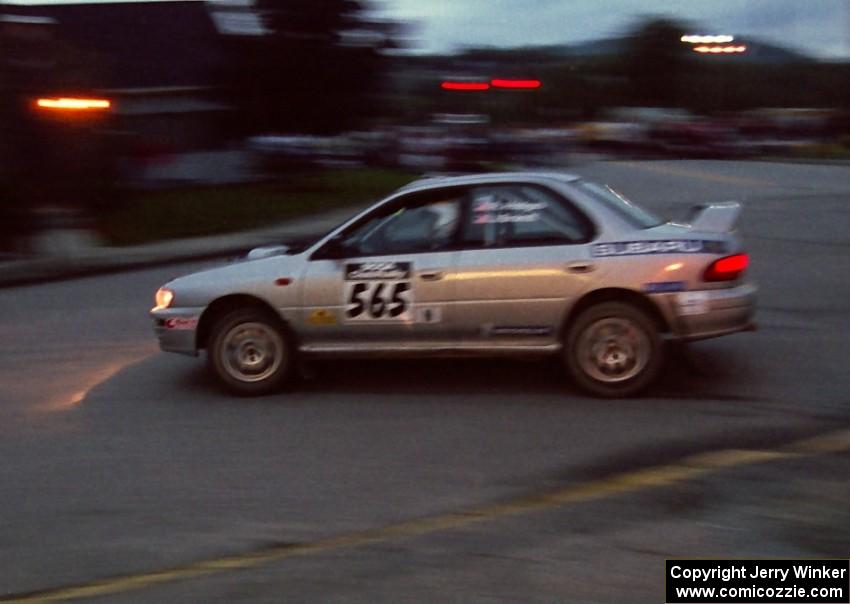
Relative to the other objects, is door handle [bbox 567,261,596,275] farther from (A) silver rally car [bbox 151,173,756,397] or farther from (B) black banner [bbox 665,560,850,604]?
(B) black banner [bbox 665,560,850,604]

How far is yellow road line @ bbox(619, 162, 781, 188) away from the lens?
2807 centimetres

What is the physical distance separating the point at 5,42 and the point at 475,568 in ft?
54.2

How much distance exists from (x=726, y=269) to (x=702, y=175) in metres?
24.8

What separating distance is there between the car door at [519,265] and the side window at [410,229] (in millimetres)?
132

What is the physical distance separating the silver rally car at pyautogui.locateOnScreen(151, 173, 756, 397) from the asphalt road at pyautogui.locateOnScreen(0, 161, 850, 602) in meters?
0.37

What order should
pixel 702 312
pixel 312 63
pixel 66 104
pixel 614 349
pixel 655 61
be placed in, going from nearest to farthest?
pixel 702 312, pixel 614 349, pixel 66 104, pixel 312 63, pixel 655 61

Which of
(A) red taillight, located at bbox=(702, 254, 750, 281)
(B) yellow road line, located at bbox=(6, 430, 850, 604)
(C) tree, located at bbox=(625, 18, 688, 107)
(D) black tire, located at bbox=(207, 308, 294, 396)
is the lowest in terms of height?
(B) yellow road line, located at bbox=(6, 430, 850, 604)

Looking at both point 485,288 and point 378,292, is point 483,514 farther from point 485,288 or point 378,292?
Answer: point 378,292

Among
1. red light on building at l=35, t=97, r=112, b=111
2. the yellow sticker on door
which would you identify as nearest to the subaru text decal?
the yellow sticker on door

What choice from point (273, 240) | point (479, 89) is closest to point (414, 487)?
point (273, 240)

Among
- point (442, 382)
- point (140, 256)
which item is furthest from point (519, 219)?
point (140, 256)

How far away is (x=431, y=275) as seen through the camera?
314 inches

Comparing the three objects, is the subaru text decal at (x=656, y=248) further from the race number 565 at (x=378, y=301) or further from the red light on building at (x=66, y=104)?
the red light on building at (x=66, y=104)

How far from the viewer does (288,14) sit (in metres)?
27.5
